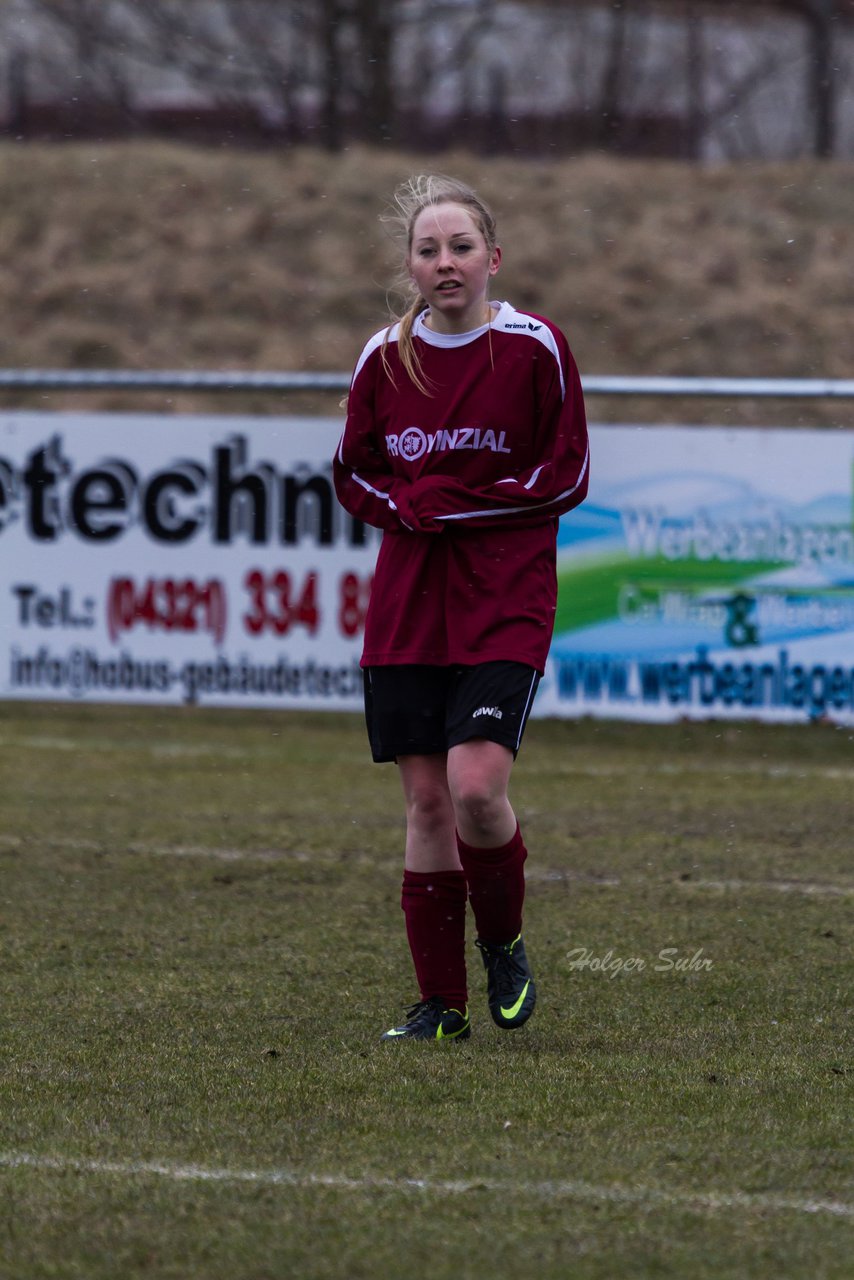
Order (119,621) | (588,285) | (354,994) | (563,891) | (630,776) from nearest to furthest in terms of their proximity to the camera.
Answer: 1. (354,994)
2. (563,891)
3. (630,776)
4. (119,621)
5. (588,285)

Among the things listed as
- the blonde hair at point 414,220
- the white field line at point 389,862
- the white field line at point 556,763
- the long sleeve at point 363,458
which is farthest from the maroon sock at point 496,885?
the white field line at point 556,763

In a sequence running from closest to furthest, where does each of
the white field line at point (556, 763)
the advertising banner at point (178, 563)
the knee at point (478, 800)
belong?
the knee at point (478, 800), the white field line at point (556, 763), the advertising banner at point (178, 563)

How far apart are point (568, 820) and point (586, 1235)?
5282 millimetres

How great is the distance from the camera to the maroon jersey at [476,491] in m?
4.57

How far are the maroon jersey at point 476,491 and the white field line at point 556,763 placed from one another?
5.32 meters

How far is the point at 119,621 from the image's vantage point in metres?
11.5

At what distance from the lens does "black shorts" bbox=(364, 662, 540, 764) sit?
4.53m

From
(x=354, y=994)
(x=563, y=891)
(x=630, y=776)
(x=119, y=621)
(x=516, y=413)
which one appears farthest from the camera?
(x=119, y=621)

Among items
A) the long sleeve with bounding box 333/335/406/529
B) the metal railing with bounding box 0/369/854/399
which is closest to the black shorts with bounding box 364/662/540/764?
the long sleeve with bounding box 333/335/406/529

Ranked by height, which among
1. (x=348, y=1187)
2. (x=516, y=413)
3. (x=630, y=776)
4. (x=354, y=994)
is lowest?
(x=630, y=776)

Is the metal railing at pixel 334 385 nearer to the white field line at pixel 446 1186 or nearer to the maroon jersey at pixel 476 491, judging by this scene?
the maroon jersey at pixel 476 491

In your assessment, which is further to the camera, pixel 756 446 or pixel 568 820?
pixel 756 446

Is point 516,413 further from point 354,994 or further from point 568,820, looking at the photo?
point 568,820

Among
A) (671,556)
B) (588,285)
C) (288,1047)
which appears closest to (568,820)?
(671,556)
